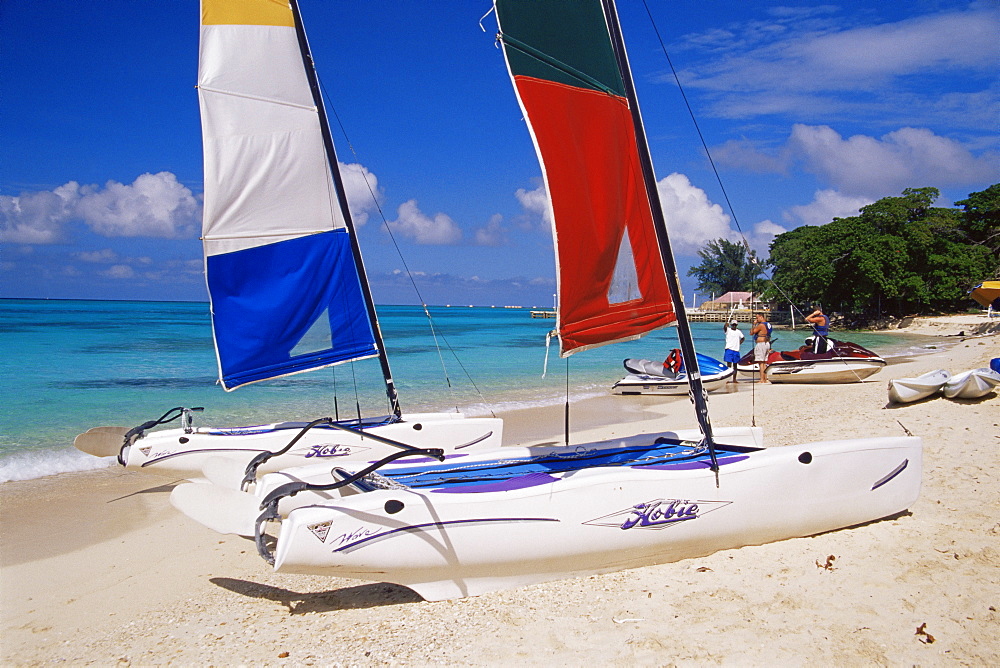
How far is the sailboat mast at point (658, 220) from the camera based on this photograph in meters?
4.94

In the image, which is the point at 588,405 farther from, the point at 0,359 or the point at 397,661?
the point at 0,359

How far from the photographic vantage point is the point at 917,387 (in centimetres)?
828

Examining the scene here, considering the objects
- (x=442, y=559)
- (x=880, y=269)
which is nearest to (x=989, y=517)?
(x=442, y=559)

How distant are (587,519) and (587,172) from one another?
7.97ft

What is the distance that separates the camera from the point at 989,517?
194 inches

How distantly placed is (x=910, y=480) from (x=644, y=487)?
7.49 ft

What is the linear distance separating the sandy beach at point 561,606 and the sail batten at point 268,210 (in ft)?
8.56

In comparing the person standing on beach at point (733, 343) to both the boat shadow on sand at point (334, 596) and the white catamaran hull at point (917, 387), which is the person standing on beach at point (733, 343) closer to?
the white catamaran hull at point (917, 387)

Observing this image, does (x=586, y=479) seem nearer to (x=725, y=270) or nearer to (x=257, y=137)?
(x=257, y=137)

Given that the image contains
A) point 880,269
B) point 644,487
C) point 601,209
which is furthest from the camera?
point 880,269

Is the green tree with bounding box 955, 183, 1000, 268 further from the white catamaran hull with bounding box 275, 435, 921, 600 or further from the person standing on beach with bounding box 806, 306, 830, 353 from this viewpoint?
the white catamaran hull with bounding box 275, 435, 921, 600

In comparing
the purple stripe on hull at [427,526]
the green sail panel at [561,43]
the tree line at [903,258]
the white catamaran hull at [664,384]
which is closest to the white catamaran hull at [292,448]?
the purple stripe on hull at [427,526]

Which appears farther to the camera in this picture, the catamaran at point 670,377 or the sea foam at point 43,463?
the catamaran at point 670,377

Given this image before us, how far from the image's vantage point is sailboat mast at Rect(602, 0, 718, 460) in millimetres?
4941
